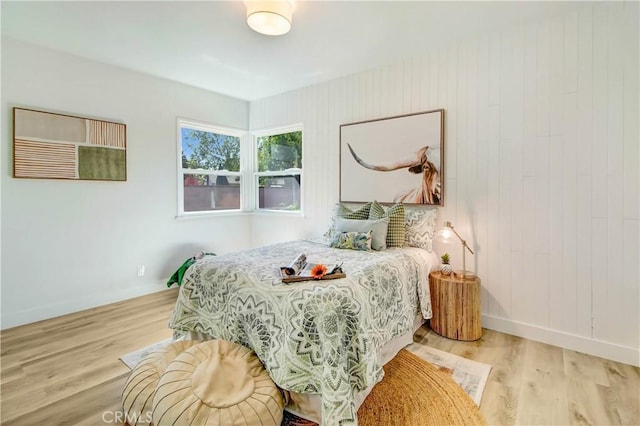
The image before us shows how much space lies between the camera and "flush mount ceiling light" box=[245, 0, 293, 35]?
2.02 m

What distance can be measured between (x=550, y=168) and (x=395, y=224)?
1.33 m

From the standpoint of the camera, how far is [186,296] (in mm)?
2172

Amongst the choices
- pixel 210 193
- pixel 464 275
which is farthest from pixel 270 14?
pixel 210 193

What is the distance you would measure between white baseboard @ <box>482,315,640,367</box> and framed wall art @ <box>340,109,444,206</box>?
3.96 ft

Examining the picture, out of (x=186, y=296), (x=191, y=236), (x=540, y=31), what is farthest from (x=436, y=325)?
(x=191, y=236)

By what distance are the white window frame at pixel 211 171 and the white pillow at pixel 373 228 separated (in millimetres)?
2280

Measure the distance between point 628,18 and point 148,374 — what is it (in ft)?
12.9

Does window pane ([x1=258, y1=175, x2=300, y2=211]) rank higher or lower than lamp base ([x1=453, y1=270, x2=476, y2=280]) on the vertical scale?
higher

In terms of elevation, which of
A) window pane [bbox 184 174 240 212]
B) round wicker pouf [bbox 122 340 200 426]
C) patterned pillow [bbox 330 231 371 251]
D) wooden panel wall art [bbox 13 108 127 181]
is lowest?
round wicker pouf [bbox 122 340 200 426]

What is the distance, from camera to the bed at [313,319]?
58.9 inches

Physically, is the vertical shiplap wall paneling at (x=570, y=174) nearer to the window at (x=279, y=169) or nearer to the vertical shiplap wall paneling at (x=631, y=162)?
the vertical shiplap wall paneling at (x=631, y=162)

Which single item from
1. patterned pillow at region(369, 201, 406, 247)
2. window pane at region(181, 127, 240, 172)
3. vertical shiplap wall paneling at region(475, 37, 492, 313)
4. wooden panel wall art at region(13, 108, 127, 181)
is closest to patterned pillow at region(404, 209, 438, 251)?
patterned pillow at region(369, 201, 406, 247)

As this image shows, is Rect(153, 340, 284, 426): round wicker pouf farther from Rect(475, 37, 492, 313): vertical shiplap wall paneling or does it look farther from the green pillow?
Rect(475, 37, 492, 313): vertical shiplap wall paneling

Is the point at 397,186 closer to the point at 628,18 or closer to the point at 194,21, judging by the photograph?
the point at 628,18
